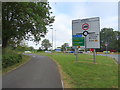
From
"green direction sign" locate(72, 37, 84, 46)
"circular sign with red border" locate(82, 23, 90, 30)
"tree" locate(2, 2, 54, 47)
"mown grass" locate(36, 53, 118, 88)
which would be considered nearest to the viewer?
"mown grass" locate(36, 53, 118, 88)

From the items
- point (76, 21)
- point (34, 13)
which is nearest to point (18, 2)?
point (34, 13)

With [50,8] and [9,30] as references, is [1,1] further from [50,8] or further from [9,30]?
[50,8]

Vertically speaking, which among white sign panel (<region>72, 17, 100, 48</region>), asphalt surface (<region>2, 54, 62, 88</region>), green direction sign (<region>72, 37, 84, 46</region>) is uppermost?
white sign panel (<region>72, 17, 100, 48</region>)

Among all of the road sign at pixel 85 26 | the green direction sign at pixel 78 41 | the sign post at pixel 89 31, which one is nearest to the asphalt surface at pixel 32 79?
the green direction sign at pixel 78 41

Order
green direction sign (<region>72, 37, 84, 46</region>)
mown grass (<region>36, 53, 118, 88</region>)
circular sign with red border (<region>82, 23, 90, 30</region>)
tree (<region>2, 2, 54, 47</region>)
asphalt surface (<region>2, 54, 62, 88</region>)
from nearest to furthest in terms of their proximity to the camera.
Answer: mown grass (<region>36, 53, 118, 88</region>), asphalt surface (<region>2, 54, 62, 88</region>), tree (<region>2, 2, 54, 47</region>), circular sign with red border (<region>82, 23, 90, 30</region>), green direction sign (<region>72, 37, 84, 46</region>)

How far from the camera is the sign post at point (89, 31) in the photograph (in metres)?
15.7

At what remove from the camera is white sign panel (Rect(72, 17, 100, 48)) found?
51.5ft

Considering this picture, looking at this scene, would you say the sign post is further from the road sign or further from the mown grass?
the mown grass

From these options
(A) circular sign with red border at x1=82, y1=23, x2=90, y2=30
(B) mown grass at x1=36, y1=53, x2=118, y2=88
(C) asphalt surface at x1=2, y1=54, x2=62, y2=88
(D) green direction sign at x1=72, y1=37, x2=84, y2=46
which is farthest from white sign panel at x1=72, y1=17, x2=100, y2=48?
(C) asphalt surface at x1=2, y1=54, x2=62, y2=88

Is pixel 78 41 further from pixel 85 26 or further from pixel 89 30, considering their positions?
pixel 85 26

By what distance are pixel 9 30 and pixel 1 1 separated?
146 inches

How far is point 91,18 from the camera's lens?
15906 mm

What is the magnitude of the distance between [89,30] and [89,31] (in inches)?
4.8

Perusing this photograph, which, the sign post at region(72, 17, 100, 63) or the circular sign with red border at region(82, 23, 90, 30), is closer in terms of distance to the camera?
the sign post at region(72, 17, 100, 63)
